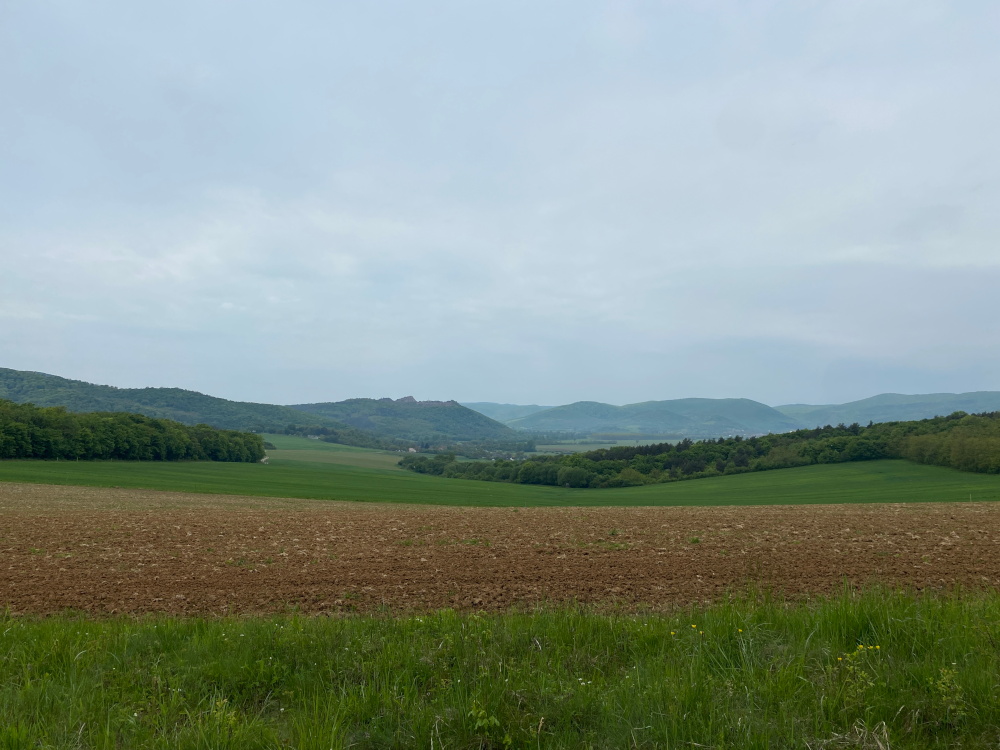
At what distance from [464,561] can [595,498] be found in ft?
168

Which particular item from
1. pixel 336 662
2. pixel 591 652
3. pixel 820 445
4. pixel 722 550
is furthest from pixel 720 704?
pixel 820 445

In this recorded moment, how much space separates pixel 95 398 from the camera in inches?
6624

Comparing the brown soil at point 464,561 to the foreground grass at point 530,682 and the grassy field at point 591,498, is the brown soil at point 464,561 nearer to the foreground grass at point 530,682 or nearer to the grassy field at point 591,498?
the foreground grass at point 530,682

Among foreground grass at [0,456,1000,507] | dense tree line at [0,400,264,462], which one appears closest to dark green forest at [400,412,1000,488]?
foreground grass at [0,456,1000,507]

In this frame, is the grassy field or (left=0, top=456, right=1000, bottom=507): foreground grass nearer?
(left=0, top=456, right=1000, bottom=507): foreground grass

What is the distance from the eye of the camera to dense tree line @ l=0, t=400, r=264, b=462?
222 feet

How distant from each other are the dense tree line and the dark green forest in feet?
134

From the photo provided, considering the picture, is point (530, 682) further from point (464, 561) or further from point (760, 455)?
point (760, 455)

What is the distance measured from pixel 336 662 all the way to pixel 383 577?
7.21m

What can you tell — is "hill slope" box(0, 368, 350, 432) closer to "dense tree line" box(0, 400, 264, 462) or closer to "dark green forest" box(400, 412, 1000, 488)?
"dense tree line" box(0, 400, 264, 462)

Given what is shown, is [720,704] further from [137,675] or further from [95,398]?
[95,398]

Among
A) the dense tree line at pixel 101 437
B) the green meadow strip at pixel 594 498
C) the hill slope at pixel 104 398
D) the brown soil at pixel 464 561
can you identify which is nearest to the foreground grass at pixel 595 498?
the green meadow strip at pixel 594 498

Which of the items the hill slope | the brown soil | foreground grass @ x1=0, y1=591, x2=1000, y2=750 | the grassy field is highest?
the hill slope

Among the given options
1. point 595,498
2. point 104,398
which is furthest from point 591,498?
point 104,398
